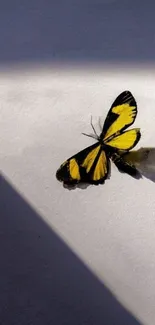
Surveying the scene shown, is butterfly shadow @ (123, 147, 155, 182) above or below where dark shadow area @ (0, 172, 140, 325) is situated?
above

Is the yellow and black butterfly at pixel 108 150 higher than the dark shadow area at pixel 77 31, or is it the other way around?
the dark shadow area at pixel 77 31

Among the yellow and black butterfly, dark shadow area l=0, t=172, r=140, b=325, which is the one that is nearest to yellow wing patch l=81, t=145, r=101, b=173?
the yellow and black butterfly

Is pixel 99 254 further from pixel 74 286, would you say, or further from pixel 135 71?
pixel 135 71

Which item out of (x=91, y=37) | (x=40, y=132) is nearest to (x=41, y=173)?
(x=40, y=132)

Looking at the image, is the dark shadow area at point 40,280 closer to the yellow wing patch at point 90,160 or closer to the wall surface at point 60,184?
the wall surface at point 60,184

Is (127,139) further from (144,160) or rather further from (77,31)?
(77,31)

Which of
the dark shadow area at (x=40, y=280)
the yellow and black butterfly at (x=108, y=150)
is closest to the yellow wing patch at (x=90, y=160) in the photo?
the yellow and black butterfly at (x=108, y=150)

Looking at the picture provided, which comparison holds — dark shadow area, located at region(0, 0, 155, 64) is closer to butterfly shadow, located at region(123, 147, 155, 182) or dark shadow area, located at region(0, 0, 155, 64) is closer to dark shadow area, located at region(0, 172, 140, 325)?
butterfly shadow, located at region(123, 147, 155, 182)
